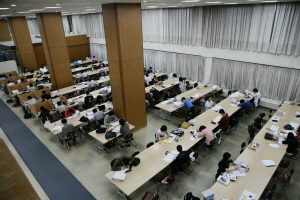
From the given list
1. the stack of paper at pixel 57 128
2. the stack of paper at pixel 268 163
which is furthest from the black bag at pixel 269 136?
the stack of paper at pixel 57 128

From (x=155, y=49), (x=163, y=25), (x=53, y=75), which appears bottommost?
(x=53, y=75)

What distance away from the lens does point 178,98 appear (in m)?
11.5

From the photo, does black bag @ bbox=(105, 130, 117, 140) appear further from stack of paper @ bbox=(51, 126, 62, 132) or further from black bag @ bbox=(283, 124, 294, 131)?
black bag @ bbox=(283, 124, 294, 131)

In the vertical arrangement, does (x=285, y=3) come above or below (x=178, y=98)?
above

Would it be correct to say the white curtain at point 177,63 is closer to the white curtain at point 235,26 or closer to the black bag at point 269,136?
the white curtain at point 235,26

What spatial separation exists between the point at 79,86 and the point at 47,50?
3137mm

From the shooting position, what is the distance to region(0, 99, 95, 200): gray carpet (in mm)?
6684

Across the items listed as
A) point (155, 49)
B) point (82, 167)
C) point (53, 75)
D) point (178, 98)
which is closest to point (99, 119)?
point (82, 167)

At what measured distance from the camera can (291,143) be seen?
6816mm

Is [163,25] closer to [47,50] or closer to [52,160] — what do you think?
[47,50]

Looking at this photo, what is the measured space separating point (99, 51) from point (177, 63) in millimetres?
10559

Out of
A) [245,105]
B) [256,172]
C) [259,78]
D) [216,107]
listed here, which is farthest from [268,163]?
[259,78]

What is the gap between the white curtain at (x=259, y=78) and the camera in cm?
1077

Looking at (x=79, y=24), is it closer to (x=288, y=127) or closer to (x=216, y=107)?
(x=216, y=107)
